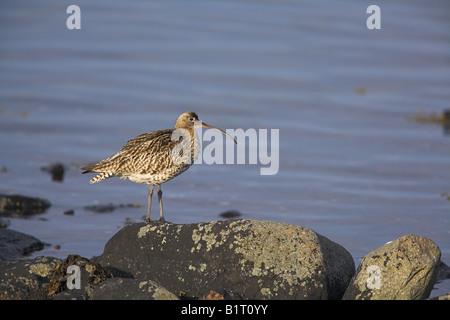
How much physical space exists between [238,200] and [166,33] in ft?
45.0

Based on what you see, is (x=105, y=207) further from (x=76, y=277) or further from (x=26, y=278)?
(x=76, y=277)

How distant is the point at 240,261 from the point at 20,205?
20.3ft

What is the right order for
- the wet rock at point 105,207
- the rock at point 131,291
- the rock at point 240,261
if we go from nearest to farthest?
the rock at point 131,291, the rock at point 240,261, the wet rock at point 105,207

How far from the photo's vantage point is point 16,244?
11.6 meters

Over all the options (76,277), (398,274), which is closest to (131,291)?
(76,277)

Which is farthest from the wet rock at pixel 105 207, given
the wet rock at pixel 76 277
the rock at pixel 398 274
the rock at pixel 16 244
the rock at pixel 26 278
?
the rock at pixel 398 274

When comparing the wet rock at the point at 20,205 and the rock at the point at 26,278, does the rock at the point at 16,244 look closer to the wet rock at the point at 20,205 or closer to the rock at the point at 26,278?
the wet rock at the point at 20,205

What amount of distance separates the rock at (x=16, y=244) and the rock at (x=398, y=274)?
523 centimetres

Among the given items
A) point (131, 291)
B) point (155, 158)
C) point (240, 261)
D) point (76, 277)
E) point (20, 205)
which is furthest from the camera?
point (20, 205)

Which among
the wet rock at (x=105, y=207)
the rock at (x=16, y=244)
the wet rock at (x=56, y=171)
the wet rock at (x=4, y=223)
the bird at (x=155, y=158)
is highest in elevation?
the bird at (x=155, y=158)

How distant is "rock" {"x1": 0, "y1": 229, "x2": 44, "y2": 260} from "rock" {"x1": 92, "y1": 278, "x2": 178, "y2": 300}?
3434 millimetres

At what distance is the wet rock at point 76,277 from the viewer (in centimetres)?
864

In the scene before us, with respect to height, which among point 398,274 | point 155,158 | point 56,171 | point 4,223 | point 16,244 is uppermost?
point 155,158
